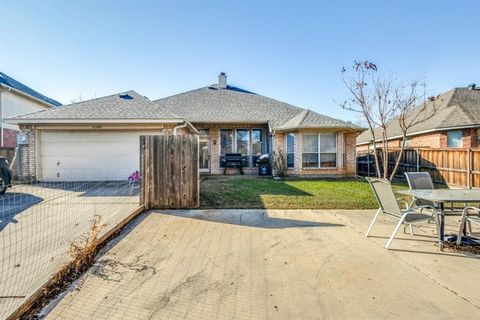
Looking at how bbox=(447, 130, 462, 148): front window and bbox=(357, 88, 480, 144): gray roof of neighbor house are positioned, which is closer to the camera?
bbox=(357, 88, 480, 144): gray roof of neighbor house

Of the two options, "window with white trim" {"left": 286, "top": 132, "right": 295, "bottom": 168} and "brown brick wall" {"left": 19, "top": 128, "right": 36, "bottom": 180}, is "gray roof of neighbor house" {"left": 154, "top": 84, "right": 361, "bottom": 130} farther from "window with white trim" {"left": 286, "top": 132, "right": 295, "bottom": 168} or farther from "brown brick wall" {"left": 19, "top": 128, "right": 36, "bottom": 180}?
"brown brick wall" {"left": 19, "top": 128, "right": 36, "bottom": 180}

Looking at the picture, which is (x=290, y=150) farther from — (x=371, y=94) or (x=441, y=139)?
(x=441, y=139)

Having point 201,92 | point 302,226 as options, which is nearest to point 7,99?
point 201,92

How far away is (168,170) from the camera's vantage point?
6.28 metres

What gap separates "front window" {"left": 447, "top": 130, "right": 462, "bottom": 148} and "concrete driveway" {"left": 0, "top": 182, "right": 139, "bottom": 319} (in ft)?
51.6

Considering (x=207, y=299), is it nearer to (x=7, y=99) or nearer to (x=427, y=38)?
(x=427, y=38)

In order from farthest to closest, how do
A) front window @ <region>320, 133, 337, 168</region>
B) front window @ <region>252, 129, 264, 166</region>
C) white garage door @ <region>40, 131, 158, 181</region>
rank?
front window @ <region>252, 129, 264, 166</region>
front window @ <region>320, 133, 337, 168</region>
white garage door @ <region>40, 131, 158, 181</region>

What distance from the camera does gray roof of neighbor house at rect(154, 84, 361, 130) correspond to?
44.3 ft

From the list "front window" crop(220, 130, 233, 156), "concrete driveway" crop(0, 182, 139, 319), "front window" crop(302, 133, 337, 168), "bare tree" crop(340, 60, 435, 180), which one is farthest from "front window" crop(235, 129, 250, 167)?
"concrete driveway" crop(0, 182, 139, 319)

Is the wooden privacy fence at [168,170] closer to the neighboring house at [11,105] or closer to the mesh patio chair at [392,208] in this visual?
the mesh patio chair at [392,208]

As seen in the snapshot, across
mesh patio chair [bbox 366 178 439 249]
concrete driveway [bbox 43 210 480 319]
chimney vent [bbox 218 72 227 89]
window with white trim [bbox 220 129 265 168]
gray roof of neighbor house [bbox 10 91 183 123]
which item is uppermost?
chimney vent [bbox 218 72 227 89]

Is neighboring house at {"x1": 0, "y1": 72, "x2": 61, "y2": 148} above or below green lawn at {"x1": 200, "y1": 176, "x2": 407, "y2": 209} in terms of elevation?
above

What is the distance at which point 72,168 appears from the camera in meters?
10.7

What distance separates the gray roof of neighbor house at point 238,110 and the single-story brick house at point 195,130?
0.04m
